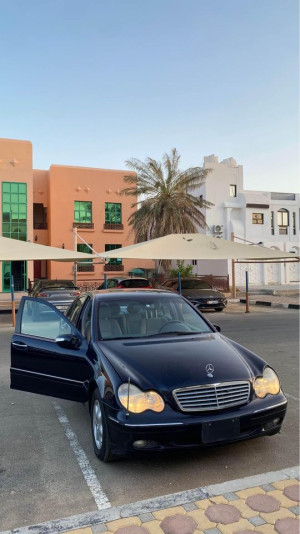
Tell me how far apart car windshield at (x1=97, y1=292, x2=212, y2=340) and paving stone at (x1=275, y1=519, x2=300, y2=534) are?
2.04 metres

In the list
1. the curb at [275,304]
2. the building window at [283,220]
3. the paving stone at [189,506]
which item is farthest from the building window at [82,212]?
the paving stone at [189,506]

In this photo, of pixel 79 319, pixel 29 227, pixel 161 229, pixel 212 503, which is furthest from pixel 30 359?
pixel 29 227

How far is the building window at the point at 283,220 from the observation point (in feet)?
114

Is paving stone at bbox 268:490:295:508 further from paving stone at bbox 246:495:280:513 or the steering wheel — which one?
the steering wheel

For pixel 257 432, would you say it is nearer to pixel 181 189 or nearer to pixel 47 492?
pixel 47 492

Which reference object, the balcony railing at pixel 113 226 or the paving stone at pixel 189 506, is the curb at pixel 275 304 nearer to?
the balcony railing at pixel 113 226

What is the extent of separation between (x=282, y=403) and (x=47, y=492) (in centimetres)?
204

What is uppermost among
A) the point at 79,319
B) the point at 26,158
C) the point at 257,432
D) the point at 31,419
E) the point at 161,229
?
the point at 26,158

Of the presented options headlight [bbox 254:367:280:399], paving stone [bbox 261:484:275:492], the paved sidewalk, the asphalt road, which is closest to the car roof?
the asphalt road

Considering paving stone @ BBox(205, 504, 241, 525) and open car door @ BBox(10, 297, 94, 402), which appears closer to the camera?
paving stone @ BBox(205, 504, 241, 525)

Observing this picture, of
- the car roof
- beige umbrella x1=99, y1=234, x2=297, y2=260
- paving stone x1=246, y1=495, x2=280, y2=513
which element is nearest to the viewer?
paving stone x1=246, y1=495, x2=280, y2=513

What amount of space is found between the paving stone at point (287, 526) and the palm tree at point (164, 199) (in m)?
19.9

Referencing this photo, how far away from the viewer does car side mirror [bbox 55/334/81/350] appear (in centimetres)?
417

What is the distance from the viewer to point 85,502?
9.88ft
